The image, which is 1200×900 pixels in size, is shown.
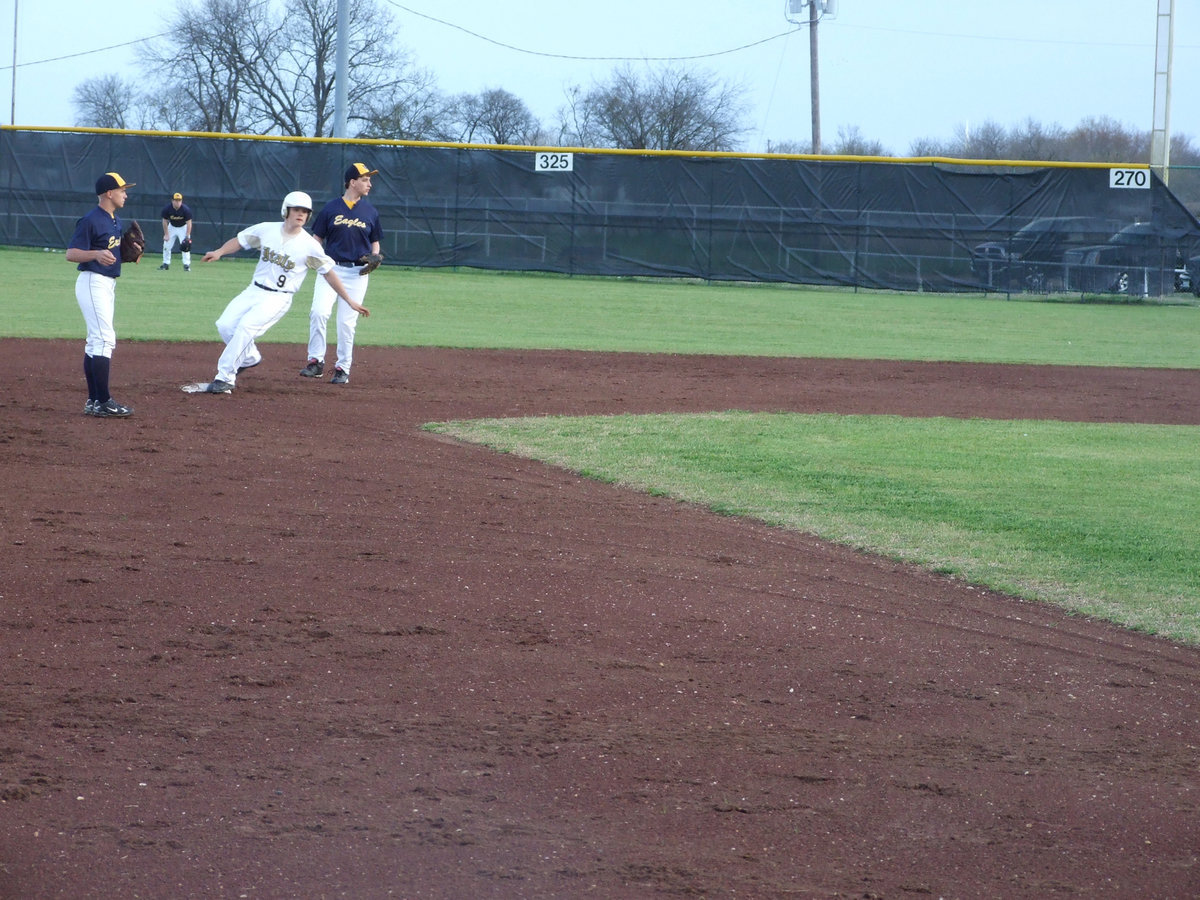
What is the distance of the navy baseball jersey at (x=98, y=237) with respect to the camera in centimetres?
887

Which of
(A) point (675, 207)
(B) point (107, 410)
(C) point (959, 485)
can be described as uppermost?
(A) point (675, 207)

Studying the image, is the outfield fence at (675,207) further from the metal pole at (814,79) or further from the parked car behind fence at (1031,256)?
the metal pole at (814,79)

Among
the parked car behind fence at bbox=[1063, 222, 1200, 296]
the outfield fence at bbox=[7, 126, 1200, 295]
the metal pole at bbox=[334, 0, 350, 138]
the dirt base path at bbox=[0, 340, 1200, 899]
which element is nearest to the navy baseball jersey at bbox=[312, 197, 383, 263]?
A: the dirt base path at bbox=[0, 340, 1200, 899]

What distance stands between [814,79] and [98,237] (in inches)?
1303

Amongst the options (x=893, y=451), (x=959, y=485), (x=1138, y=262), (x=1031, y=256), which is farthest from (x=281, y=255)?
(x=1138, y=262)

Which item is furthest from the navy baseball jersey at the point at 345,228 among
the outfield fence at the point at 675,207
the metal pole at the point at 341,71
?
the metal pole at the point at 341,71

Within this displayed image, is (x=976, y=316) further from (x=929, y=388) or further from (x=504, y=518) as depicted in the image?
(x=504, y=518)

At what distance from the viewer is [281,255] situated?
10.5 meters

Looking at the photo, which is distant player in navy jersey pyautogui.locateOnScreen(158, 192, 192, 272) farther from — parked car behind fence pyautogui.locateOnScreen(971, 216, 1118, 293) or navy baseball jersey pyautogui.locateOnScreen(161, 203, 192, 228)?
parked car behind fence pyautogui.locateOnScreen(971, 216, 1118, 293)

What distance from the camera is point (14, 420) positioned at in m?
9.23

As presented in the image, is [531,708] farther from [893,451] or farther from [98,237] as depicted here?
[98,237]

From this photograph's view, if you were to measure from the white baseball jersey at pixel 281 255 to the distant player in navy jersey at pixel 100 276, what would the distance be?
1.46 meters

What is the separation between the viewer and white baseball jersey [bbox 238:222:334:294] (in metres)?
10.5

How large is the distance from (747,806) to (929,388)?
10336 mm
